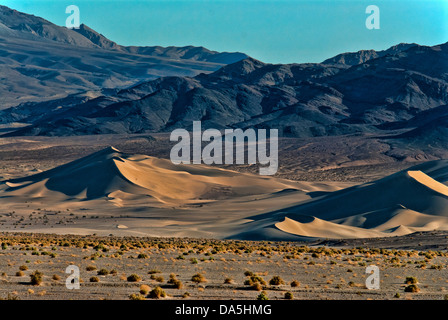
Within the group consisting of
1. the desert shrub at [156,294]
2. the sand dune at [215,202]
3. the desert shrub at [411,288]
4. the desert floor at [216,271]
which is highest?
the desert shrub at [156,294]

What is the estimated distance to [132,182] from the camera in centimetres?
9019

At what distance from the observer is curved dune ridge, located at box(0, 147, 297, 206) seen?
3455 inches

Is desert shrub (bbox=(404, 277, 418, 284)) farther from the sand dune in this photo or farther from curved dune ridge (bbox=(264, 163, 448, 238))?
curved dune ridge (bbox=(264, 163, 448, 238))

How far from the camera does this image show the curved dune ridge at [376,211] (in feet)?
174

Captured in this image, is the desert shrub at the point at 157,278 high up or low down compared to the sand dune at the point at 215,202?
up

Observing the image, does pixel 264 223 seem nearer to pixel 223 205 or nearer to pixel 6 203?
pixel 223 205

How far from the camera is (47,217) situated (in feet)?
226

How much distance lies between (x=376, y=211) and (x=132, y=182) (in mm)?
38630

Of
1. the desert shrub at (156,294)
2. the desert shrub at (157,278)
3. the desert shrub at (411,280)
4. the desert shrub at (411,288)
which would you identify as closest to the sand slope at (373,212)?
the desert shrub at (411,280)

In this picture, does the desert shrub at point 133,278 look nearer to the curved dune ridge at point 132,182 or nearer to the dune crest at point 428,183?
the dune crest at point 428,183

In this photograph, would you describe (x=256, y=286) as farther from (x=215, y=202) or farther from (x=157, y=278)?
(x=215, y=202)

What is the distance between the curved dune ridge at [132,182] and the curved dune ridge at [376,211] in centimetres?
2384
